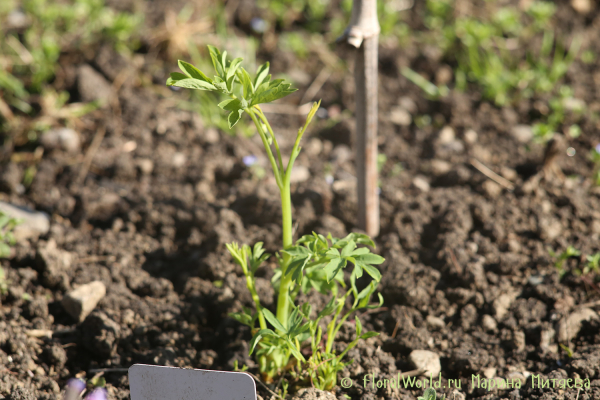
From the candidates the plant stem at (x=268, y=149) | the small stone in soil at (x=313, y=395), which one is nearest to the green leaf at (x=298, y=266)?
the plant stem at (x=268, y=149)

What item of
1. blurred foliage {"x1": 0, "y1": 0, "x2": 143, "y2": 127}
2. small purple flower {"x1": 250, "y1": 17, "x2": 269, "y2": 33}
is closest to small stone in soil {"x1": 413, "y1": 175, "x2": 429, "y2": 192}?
small purple flower {"x1": 250, "y1": 17, "x2": 269, "y2": 33}

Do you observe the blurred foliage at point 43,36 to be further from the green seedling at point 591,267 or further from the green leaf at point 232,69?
the green seedling at point 591,267

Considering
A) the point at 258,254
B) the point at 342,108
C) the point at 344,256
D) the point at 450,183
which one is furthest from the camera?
the point at 342,108

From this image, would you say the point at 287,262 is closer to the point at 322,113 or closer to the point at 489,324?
the point at 489,324

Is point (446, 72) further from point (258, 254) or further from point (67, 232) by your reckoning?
point (67, 232)

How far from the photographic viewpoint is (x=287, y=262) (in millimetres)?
1533

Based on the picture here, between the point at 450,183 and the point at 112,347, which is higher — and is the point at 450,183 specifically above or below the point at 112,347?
above

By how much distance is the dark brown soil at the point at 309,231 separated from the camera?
5.67 ft

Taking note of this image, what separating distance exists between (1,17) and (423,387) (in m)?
3.32

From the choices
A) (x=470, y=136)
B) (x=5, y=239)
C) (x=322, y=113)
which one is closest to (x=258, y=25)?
(x=322, y=113)

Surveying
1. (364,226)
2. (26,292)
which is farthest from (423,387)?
(26,292)

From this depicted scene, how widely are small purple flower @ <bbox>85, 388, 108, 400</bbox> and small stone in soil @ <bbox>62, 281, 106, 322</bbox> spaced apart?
12.6 inches

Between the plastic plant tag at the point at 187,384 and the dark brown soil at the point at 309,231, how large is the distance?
246 millimetres

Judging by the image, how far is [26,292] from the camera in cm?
192
